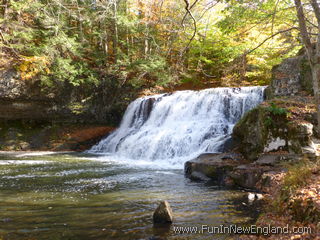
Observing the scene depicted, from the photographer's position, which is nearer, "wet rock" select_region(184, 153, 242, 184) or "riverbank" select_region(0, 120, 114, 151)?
"wet rock" select_region(184, 153, 242, 184)

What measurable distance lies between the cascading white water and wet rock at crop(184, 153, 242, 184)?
1711 mm

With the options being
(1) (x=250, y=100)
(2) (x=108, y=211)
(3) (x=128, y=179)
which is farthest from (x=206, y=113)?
(2) (x=108, y=211)

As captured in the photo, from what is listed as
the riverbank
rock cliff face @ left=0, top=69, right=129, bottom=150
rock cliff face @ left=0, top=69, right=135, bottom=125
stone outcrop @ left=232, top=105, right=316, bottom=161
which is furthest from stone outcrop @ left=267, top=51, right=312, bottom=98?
the riverbank

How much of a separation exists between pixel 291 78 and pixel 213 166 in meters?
6.63

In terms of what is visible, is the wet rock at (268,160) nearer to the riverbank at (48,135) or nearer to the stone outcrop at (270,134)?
the stone outcrop at (270,134)

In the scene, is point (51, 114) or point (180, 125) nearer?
point (180, 125)

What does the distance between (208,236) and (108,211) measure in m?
2.03

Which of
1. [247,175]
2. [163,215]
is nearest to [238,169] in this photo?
[247,175]

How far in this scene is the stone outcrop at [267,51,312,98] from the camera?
11.8 meters

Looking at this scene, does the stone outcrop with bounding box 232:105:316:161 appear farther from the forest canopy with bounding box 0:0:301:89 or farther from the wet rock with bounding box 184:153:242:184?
the forest canopy with bounding box 0:0:301:89

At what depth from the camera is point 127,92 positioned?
19406 millimetres

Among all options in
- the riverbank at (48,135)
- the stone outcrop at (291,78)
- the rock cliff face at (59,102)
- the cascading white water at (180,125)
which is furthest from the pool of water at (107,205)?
the rock cliff face at (59,102)

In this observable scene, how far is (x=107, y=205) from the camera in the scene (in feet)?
18.5

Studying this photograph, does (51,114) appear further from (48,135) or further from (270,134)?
(270,134)
